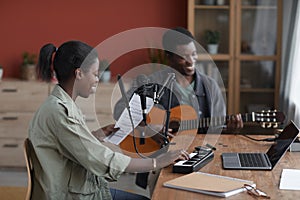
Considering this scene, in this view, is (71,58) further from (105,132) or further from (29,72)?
(29,72)

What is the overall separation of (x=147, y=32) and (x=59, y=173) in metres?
2.92

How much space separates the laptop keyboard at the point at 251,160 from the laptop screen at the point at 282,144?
0.15 feet

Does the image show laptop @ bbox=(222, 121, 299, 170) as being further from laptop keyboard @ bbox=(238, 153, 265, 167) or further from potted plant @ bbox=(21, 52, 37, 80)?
potted plant @ bbox=(21, 52, 37, 80)

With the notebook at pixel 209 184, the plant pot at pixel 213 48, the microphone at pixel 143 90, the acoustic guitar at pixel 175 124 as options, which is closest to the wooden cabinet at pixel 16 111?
the plant pot at pixel 213 48

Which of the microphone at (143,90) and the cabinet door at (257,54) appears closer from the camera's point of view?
the microphone at (143,90)

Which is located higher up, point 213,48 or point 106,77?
point 213,48

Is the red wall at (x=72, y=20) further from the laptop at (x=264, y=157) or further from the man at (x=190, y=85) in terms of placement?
the laptop at (x=264, y=157)

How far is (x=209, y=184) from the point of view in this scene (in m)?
2.05

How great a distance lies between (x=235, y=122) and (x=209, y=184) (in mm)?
1035

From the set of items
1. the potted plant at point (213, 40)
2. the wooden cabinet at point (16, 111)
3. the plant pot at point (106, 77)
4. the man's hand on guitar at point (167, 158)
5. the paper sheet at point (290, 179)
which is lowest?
the wooden cabinet at point (16, 111)

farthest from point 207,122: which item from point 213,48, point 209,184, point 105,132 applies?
point 213,48

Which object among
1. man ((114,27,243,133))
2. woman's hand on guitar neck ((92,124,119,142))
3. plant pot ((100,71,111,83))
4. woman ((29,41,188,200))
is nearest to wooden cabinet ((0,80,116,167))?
plant pot ((100,71,111,83))

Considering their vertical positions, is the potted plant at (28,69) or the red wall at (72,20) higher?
the red wall at (72,20)

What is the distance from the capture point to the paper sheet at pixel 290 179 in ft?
6.72
